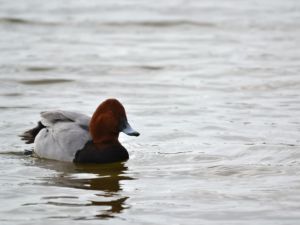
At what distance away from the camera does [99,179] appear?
10984 millimetres

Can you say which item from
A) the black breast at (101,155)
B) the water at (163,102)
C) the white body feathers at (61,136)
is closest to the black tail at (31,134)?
the water at (163,102)

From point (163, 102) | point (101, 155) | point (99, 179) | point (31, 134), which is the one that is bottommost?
point (99, 179)

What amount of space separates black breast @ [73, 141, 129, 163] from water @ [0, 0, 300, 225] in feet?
0.31

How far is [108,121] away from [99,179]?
890 mm

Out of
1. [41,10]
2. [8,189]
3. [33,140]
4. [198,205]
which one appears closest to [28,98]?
[33,140]

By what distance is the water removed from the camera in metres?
9.70

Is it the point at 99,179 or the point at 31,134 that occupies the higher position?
the point at 31,134

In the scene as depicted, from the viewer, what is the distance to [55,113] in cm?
1212

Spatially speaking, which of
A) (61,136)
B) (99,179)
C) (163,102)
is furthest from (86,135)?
(163,102)

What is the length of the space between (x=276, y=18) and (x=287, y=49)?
324 cm

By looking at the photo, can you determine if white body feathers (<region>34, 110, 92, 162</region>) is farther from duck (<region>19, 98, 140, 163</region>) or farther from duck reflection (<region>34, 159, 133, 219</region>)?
duck reflection (<region>34, 159, 133, 219</region>)

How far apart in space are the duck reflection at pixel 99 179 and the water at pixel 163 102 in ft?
0.07

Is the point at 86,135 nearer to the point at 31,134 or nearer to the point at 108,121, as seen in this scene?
the point at 108,121

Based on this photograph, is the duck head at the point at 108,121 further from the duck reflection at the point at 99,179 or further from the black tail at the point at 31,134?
the black tail at the point at 31,134
